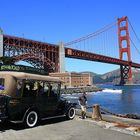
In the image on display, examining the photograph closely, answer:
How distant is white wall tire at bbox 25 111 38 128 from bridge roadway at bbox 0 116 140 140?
9.6 inches

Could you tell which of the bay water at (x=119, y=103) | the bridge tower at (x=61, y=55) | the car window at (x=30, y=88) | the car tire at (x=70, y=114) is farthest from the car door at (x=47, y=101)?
the bridge tower at (x=61, y=55)

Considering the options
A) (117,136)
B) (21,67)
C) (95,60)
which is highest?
(95,60)

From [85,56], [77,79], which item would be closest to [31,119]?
[85,56]

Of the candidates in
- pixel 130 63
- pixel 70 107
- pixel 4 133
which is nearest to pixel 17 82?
pixel 4 133

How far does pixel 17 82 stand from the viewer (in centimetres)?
1291

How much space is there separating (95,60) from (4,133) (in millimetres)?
112233

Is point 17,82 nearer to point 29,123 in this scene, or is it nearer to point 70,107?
point 29,123

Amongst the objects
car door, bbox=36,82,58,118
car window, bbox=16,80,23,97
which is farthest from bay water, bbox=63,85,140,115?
car window, bbox=16,80,23,97

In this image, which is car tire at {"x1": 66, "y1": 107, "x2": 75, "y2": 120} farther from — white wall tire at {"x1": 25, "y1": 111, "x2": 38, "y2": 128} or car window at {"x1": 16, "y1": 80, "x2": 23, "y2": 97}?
car window at {"x1": 16, "y1": 80, "x2": 23, "y2": 97}

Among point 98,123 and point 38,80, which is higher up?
point 38,80

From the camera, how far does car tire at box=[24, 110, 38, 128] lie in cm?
1299

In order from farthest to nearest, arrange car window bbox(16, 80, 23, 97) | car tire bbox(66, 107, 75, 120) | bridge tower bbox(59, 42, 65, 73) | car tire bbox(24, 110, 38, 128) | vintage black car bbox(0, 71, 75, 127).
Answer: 1. bridge tower bbox(59, 42, 65, 73)
2. car tire bbox(66, 107, 75, 120)
3. car tire bbox(24, 110, 38, 128)
4. car window bbox(16, 80, 23, 97)
5. vintage black car bbox(0, 71, 75, 127)

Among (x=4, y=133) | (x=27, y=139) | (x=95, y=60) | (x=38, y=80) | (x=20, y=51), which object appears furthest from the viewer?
(x=95, y=60)

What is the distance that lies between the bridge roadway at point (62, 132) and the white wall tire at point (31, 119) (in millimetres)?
243
